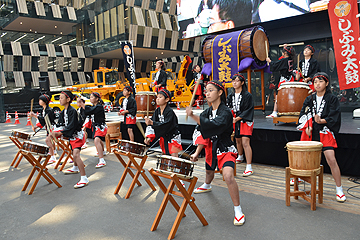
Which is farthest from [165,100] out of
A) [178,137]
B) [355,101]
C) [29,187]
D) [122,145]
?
[355,101]

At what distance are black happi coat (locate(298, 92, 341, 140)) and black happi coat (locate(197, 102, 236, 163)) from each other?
1.13 m

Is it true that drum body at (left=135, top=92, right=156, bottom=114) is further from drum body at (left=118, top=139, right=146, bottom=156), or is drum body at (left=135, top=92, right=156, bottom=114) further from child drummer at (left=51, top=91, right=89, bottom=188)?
drum body at (left=118, top=139, right=146, bottom=156)

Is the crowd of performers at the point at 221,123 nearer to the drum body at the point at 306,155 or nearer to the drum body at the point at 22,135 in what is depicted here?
the drum body at the point at 306,155

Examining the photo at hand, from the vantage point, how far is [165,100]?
409 cm

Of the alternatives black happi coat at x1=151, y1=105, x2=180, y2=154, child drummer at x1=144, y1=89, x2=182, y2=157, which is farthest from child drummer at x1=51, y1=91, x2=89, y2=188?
black happi coat at x1=151, y1=105, x2=180, y2=154

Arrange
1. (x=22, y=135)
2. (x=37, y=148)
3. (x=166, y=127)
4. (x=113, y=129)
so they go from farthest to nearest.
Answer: (x=113, y=129)
(x=22, y=135)
(x=166, y=127)
(x=37, y=148)

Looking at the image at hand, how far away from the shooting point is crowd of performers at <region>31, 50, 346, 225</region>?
115 inches

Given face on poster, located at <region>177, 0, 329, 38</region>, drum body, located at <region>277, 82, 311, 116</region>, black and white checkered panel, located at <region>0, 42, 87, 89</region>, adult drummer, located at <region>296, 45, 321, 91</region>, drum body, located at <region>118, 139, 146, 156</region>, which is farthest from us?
black and white checkered panel, located at <region>0, 42, 87, 89</region>

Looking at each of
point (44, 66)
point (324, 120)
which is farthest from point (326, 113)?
point (44, 66)

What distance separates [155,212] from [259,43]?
475 cm

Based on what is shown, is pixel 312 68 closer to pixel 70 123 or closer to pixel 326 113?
pixel 326 113

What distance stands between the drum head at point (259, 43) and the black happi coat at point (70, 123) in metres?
4.09

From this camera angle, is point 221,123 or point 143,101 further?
point 143,101

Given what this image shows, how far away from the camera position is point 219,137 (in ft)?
9.95
